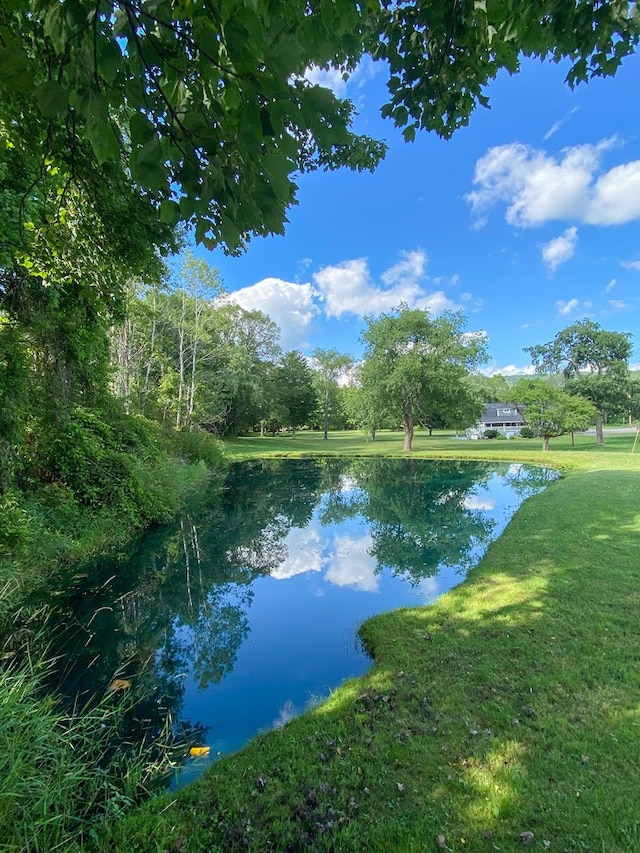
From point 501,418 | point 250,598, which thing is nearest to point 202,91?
point 250,598

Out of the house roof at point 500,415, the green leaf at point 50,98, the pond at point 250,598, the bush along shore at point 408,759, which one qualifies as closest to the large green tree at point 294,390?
the pond at point 250,598

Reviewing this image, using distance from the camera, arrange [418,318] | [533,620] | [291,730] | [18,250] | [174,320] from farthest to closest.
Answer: [418,318], [174,320], [18,250], [533,620], [291,730]

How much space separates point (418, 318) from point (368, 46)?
974 inches

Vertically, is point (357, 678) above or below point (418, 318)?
below

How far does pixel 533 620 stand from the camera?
13.4 feet

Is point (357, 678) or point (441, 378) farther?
point (441, 378)

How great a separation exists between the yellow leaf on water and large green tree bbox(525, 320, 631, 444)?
96.6ft

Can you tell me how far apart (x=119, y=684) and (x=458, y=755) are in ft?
10.2

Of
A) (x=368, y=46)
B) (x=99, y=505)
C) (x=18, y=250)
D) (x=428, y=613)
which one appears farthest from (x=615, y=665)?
(x=99, y=505)

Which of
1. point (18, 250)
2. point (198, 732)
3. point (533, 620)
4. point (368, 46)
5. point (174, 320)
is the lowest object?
point (198, 732)

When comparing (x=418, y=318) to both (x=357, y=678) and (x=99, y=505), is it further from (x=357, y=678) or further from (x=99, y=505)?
(x=357, y=678)

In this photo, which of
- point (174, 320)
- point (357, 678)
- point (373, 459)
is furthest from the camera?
point (373, 459)

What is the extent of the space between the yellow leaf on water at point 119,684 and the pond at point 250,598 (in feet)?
0.23

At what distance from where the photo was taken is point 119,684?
372 centimetres
